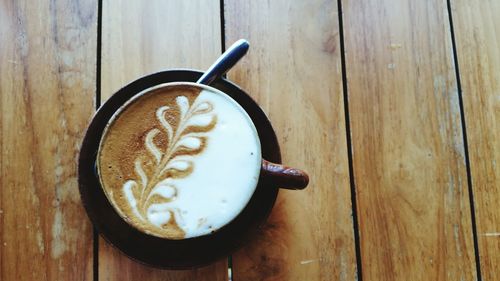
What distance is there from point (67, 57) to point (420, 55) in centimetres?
53

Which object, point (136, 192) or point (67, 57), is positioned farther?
point (67, 57)

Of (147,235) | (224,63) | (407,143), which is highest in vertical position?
(224,63)

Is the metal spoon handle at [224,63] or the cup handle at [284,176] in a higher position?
the metal spoon handle at [224,63]

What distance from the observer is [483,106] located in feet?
2.38

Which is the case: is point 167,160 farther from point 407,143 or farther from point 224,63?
point 407,143

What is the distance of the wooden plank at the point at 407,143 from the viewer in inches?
27.2

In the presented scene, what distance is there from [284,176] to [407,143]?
0.81 ft

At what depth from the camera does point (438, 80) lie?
732 millimetres

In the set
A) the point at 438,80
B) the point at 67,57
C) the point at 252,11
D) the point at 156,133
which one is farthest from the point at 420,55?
the point at 67,57

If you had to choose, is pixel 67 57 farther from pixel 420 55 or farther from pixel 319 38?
pixel 420 55

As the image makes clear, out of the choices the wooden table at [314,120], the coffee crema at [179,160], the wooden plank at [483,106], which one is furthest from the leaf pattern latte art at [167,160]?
the wooden plank at [483,106]

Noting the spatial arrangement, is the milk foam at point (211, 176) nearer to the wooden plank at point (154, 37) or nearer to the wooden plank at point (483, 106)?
the wooden plank at point (154, 37)

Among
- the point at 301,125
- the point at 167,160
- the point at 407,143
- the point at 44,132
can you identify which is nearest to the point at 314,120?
the point at 301,125

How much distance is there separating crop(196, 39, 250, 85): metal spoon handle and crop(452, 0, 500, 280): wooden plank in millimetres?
346
